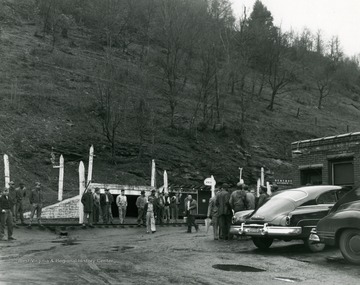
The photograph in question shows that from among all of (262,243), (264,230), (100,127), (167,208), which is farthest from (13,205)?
(100,127)

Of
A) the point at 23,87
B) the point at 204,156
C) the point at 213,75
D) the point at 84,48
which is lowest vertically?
the point at 204,156

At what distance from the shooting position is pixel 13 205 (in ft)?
67.3

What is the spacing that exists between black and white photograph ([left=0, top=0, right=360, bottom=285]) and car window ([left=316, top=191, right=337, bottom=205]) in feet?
0.12

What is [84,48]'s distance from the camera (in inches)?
2317

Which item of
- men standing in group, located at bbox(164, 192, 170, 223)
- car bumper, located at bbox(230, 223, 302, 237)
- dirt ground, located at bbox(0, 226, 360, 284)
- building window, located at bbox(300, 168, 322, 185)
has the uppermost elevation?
building window, located at bbox(300, 168, 322, 185)

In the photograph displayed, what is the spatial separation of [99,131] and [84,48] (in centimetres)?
1950

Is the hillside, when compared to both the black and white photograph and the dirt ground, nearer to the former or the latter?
the black and white photograph

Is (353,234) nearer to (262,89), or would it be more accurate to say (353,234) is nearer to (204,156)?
(204,156)

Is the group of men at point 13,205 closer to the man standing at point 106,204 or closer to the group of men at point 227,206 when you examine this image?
the man standing at point 106,204

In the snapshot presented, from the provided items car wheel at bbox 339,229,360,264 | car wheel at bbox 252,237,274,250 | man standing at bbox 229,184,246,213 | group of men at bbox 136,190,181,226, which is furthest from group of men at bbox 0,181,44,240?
car wheel at bbox 339,229,360,264

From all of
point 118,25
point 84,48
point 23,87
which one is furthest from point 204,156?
point 118,25

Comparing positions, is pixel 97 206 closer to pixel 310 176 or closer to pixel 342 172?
pixel 310 176

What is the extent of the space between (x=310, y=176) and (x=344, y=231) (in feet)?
39.4

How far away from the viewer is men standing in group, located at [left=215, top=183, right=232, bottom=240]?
672 inches
